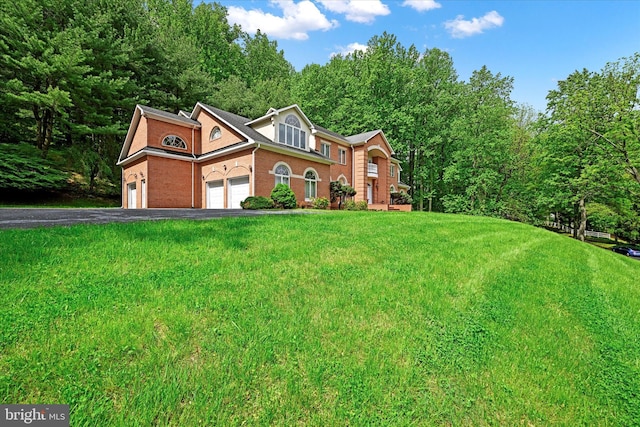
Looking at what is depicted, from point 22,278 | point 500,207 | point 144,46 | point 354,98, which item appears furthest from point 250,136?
point 500,207

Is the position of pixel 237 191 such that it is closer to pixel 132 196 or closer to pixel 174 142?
pixel 174 142

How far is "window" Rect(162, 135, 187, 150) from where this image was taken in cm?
1839

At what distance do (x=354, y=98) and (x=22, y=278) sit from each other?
111ft

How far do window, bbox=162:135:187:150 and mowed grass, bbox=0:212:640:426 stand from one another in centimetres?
1542

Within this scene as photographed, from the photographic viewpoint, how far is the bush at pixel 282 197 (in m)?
15.6

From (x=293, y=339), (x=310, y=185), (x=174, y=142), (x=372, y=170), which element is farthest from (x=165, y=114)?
(x=293, y=339)

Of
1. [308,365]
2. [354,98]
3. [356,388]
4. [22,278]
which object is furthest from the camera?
[354,98]

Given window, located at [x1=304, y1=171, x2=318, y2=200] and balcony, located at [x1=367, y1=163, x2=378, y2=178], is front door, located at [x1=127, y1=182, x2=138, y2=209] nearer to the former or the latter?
window, located at [x1=304, y1=171, x2=318, y2=200]

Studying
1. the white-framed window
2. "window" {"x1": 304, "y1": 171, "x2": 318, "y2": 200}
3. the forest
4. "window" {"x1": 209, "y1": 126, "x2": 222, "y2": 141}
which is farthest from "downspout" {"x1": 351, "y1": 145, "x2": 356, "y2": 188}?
"window" {"x1": 209, "y1": 126, "x2": 222, "y2": 141}

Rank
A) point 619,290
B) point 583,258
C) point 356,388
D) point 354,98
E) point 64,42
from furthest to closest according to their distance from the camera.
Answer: point 354,98 → point 64,42 → point 583,258 → point 619,290 → point 356,388

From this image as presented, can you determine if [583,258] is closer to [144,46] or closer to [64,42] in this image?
[64,42]

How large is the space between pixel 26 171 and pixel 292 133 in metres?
17.4

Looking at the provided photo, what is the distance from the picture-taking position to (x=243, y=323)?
2.80 metres

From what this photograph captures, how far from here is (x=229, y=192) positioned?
1739 cm
